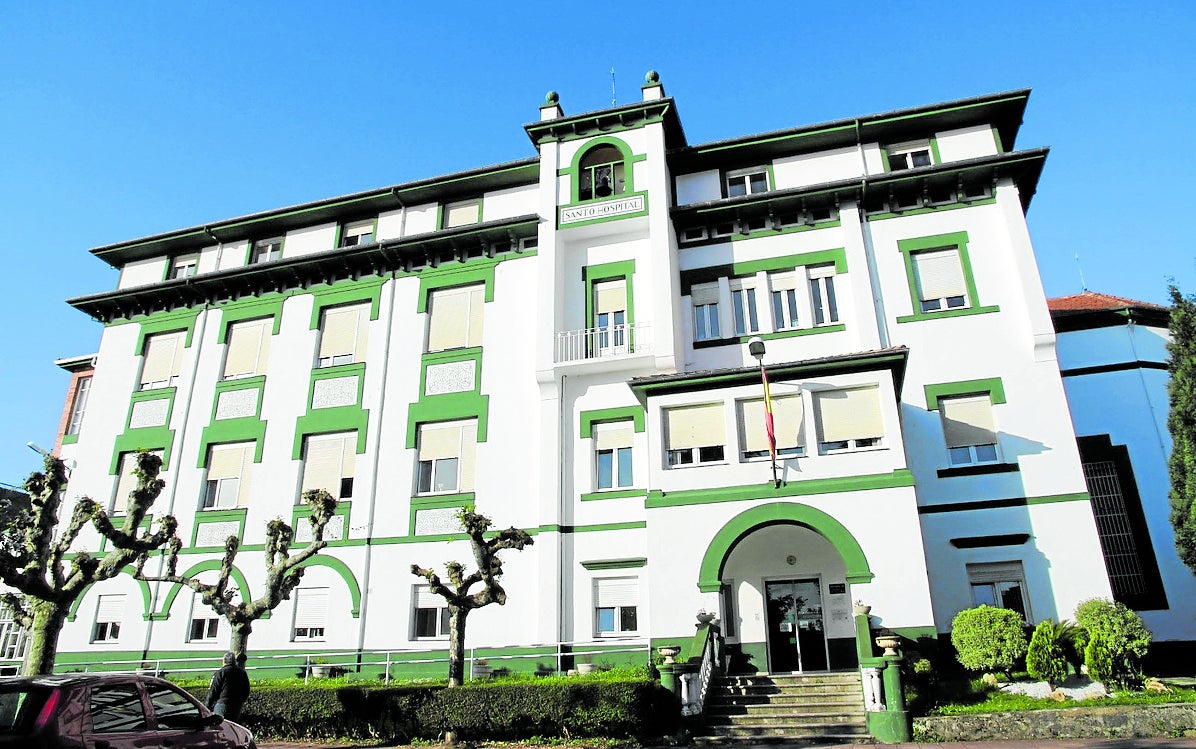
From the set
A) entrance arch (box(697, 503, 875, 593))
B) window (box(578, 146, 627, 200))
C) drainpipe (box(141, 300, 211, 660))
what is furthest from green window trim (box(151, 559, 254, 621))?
window (box(578, 146, 627, 200))

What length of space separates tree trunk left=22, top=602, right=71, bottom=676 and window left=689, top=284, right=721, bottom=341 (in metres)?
15.1

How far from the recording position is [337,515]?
20984 mm

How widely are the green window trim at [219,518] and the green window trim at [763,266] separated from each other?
13.7 m

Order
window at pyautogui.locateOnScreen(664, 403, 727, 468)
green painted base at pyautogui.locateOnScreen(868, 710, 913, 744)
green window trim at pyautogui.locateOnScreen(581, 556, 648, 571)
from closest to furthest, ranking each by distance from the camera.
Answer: green painted base at pyautogui.locateOnScreen(868, 710, 913, 744)
window at pyautogui.locateOnScreen(664, 403, 727, 468)
green window trim at pyautogui.locateOnScreen(581, 556, 648, 571)

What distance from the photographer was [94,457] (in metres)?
24.1

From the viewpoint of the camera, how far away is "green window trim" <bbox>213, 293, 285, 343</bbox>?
24156mm

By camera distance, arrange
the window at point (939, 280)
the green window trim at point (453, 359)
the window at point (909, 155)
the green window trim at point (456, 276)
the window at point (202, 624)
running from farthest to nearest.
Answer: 1. the green window trim at point (456, 276)
2. the green window trim at point (453, 359)
3. the window at point (909, 155)
4. the window at point (202, 624)
5. the window at point (939, 280)

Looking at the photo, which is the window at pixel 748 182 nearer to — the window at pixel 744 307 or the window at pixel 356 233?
the window at pixel 744 307

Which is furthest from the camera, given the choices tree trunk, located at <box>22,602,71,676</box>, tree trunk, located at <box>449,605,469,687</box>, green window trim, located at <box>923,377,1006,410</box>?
green window trim, located at <box>923,377,1006,410</box>

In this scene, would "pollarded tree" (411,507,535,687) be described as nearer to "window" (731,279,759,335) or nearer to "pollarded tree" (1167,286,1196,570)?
"window" (731,279,759,335)

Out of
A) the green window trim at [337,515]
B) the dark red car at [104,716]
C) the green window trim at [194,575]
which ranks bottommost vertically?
the dark red car at [104,716]

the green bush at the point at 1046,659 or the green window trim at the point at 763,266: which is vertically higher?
the green window trim at the point at 763,266

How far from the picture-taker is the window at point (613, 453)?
63.9 feet

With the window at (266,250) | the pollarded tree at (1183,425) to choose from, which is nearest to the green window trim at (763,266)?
the pollarded tree at (1183,425)
